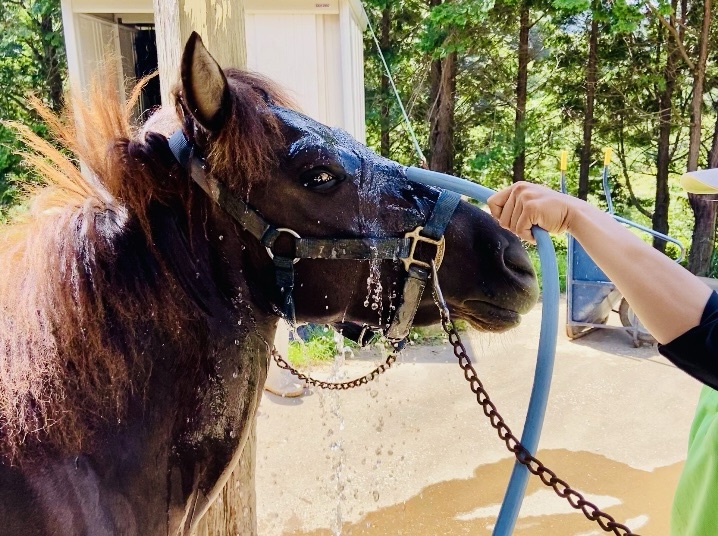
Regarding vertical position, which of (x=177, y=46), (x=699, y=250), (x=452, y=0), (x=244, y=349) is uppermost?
(x=452, y=0)

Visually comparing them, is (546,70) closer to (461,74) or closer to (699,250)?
(461,74)

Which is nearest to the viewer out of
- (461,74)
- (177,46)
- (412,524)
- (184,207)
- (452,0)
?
(184,207)

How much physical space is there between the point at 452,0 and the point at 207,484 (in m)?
9.62

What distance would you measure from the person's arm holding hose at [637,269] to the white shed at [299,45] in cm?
421

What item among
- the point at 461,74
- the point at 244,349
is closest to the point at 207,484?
the point at 244,349

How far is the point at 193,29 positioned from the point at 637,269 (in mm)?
1921

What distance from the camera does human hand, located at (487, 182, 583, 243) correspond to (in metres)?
1.23

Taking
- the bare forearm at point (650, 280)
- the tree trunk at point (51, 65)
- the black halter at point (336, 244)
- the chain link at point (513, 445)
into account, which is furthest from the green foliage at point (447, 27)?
the bare forearm at point (650, 280)

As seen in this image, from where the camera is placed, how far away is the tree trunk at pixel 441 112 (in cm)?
1112

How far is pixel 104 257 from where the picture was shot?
1290mm

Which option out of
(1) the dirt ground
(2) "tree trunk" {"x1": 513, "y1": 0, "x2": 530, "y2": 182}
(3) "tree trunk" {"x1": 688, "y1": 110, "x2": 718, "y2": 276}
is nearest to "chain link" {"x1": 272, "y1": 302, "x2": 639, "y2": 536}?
(1) the dirt ground

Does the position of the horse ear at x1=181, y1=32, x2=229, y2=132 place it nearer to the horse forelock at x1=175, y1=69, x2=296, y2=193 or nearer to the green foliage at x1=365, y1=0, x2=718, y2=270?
the horse forelock at x1=175, y1=69, x2=296, y2=193

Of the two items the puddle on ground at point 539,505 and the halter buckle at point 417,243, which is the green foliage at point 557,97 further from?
the halter buckle at point 417,243

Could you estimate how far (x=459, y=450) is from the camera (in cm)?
423
